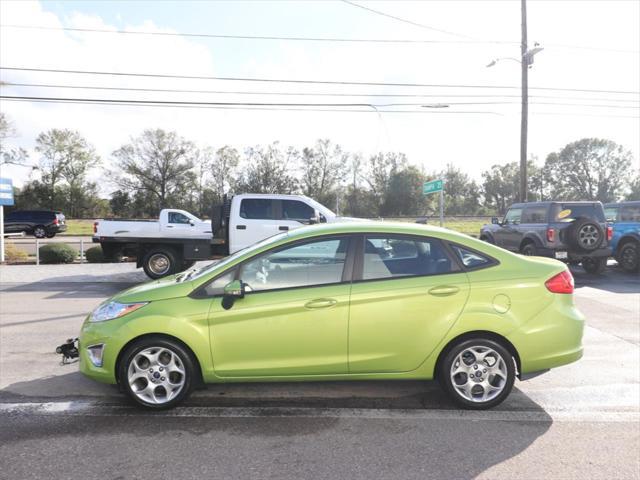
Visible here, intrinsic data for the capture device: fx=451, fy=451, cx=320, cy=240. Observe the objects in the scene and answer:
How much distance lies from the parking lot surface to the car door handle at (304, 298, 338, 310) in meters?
0.92

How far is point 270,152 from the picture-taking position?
6419cm

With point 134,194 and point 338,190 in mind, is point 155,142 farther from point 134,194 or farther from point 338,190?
point 338,190

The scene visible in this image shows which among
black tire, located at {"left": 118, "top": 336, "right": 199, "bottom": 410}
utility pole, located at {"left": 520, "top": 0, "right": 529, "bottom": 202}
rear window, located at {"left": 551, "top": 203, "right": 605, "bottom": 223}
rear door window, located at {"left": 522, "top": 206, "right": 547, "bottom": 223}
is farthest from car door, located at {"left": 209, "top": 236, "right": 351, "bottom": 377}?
utility pole, located at {"left": 520, "top": 0, "right": 529, "bottom": 202}

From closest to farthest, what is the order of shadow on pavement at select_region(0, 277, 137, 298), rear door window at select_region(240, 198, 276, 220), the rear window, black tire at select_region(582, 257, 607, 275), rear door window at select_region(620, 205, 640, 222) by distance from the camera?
shadow on pavement at select_region(0, 277, 137, 298), rear door window at select_region(240, 198, 276, 220), the rear window, black tire at select_region(582, 257, 607, 275), rear door window at select_region(620, 205, 640, 222)

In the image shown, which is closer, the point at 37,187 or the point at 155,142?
the point at 37,187

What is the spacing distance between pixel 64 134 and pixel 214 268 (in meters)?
67.2

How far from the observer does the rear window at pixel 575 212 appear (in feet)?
38.7

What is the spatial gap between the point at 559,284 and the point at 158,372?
3.45m

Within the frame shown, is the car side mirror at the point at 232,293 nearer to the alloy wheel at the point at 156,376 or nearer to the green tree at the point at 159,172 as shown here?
the alloy wheel at the point at 156,376

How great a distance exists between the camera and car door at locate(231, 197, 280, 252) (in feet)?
37.5

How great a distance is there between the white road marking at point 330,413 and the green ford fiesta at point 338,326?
124mm

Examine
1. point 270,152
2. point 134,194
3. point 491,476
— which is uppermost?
point 270,152

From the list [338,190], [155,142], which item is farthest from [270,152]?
[155,142]

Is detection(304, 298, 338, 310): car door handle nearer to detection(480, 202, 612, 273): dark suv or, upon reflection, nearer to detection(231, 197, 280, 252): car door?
detection(231, 197, 280, 252): car door
